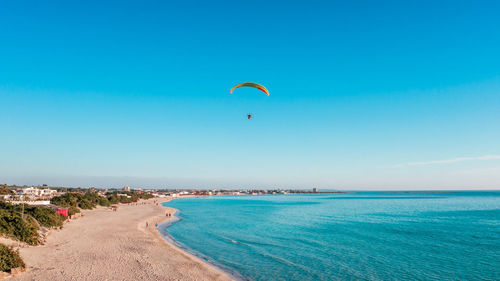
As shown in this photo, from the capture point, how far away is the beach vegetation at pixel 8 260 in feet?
52.0

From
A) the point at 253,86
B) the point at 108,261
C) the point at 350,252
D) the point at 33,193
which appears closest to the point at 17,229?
the point at 108,261

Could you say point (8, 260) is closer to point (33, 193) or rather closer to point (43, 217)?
point (43, 217)

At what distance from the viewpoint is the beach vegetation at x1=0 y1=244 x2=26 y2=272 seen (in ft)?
52.0

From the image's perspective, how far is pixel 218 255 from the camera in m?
26.7

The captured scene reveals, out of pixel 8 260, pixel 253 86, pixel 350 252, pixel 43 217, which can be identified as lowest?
pixel 350 252

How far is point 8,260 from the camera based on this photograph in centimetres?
1612

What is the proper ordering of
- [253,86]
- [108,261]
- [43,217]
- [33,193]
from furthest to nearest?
[33,193] < [43,217] < [253,86] < [108,261]

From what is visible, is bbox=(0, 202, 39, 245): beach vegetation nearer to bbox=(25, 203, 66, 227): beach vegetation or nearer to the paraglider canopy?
bbox=(25, 203, 66, 227): beach vegetation

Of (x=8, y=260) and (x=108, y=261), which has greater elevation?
(x=8, y=260)

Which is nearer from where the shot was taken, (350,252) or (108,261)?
(108,261)

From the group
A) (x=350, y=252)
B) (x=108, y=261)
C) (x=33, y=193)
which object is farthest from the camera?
(x=33, y=193)

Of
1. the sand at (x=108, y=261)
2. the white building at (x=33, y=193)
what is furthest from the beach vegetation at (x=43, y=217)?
the white building at (x=33, y=193)

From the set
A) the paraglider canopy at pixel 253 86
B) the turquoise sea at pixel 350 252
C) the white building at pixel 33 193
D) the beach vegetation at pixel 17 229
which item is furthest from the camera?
the white building at pixel 33 193

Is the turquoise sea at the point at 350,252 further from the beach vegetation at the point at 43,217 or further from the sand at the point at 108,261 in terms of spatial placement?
the beach vegetation at the point at 43,217
